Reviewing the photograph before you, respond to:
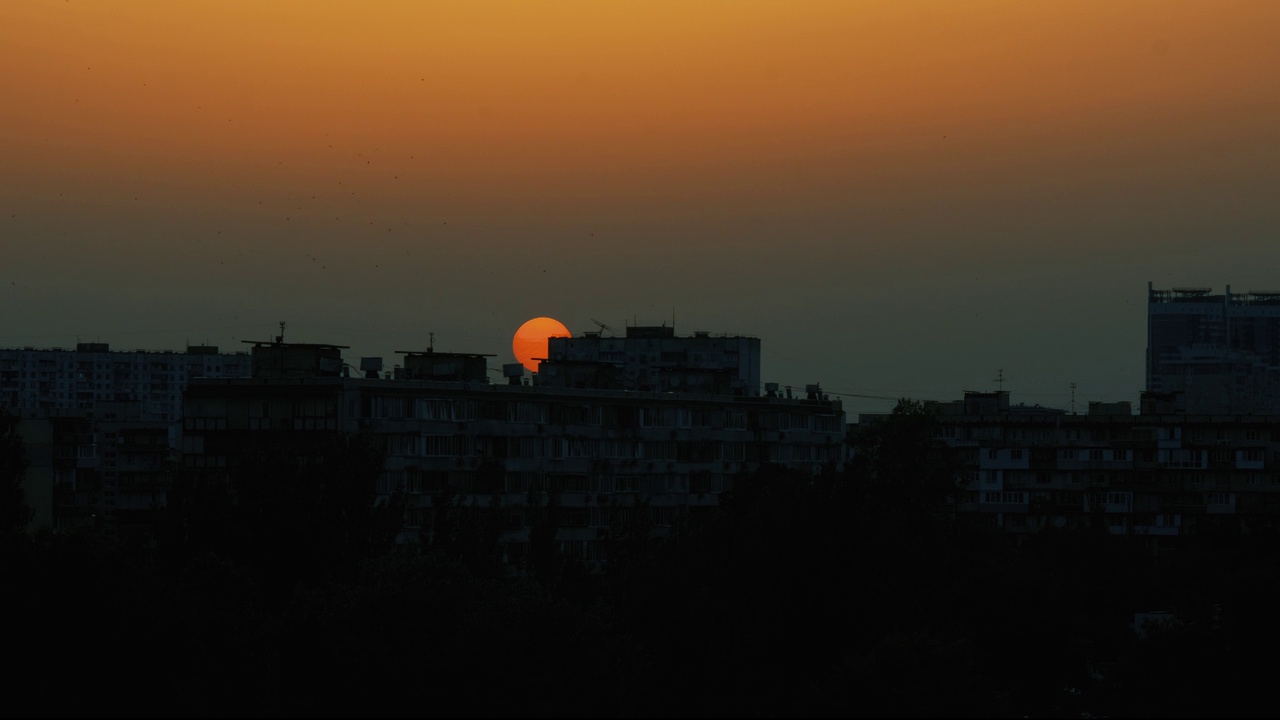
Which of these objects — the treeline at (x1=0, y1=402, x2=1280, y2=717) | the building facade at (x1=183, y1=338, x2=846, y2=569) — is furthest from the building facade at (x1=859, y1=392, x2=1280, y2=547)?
the treeline at (x1=0, y1=402, x2=1280, y2=717)

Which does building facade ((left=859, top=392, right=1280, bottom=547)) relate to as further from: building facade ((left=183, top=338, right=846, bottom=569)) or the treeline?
the treeline

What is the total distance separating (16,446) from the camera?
2467 inches

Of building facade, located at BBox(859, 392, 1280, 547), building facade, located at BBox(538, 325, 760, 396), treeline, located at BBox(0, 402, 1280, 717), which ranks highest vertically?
building facade, located at BBox(538, 325, 760, 396)

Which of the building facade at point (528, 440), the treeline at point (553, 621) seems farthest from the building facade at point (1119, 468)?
the treeline at point (553, 621)

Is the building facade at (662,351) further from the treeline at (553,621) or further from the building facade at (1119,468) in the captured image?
the treeline at (553,621)

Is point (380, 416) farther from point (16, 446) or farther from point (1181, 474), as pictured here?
point (1181, 474)

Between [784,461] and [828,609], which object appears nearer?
[828,609]

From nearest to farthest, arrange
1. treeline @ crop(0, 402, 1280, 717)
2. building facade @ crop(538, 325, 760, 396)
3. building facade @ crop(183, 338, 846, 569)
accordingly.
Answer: treeline @ crop(0, 402, 1280, 717), building facade @ crop(183, 338, 846, 569), building facade @ crop(538, 325, 760, 396)

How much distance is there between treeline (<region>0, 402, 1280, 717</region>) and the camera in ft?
122

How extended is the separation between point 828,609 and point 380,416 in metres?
28.9

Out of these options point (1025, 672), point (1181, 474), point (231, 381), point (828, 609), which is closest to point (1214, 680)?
point (828, 609)

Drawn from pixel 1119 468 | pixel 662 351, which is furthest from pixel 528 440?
pixel 662 351

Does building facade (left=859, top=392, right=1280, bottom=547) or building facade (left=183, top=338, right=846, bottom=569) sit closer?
building facade (left=183, top=338, right=846, bottom=569)

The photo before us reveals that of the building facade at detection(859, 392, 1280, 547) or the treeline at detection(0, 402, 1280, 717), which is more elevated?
the building facade at detection(859, 392, 1280, 547)
